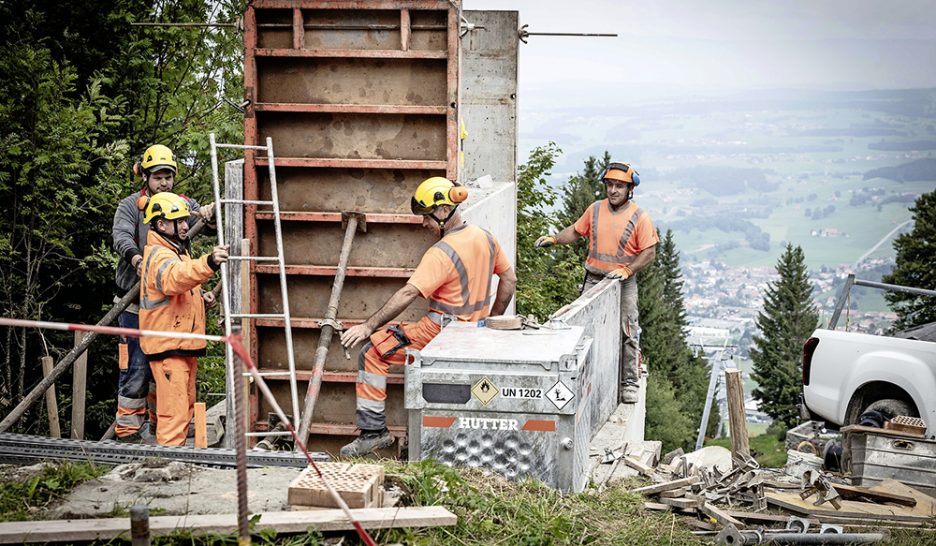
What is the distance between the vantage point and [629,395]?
1250cm

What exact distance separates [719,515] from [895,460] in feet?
7.61

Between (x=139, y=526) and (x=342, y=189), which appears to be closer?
(x=139, y=526)

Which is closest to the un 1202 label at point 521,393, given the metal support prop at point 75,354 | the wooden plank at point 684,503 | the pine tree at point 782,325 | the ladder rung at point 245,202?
the wooden plank at point 684,503

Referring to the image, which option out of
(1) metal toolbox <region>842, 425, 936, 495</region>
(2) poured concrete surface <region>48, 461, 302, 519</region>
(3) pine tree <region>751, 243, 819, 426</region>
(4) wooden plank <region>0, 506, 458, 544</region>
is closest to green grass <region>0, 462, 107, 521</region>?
(2) poured concrete surface <region>48, 461, 302, 519</region>

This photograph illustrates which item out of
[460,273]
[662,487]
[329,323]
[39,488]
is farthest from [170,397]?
[662,487]

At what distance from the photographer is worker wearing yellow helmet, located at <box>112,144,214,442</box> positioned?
348 inches

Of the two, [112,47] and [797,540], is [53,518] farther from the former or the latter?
[112,47]

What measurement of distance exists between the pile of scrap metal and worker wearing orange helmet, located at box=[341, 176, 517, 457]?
6.57 ft

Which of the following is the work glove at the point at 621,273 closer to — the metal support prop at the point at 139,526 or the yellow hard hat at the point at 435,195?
the yellow hard hat at the point at 435,195

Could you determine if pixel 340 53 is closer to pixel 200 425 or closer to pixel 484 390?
pixel 200 425

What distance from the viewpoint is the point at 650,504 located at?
7.45 metres

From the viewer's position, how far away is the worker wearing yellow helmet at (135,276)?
8852 mm

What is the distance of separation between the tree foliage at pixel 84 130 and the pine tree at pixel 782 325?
8288 cm

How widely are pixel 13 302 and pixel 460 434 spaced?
28.2ft
